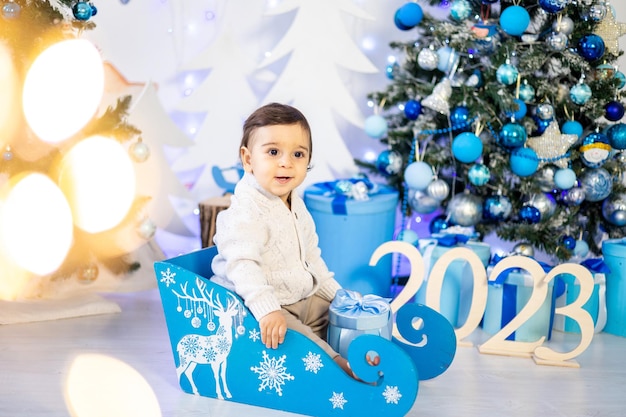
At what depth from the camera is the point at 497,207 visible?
2711mm

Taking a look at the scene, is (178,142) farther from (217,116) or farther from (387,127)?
(387,127)

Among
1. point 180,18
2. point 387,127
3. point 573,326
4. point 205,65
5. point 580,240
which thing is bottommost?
point 573,326

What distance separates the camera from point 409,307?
1.95m

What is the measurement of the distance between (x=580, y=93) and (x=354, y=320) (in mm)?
1401

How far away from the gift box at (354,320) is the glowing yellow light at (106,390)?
467 mm

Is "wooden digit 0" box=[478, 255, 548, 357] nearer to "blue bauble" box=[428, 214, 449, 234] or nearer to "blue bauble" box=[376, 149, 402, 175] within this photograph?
"blue bauble" box=[428, 214, 449, 234]

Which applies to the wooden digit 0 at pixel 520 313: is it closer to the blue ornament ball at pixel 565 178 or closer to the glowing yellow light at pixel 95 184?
the blue ornament ball at pixel 565 178

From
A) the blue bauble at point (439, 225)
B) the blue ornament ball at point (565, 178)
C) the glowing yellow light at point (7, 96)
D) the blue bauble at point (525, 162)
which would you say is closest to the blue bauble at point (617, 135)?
the blue ornament ball at point (565, 178)

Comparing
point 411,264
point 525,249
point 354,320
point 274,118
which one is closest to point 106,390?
point 354,320

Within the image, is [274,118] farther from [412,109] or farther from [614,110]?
[614,110]

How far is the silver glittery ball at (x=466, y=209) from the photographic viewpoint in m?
2.74

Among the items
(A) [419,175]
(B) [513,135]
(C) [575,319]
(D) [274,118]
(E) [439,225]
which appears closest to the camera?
(D) [274,118]

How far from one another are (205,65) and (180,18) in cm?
23

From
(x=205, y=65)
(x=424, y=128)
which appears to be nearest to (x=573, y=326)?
(x=424, y=128)
